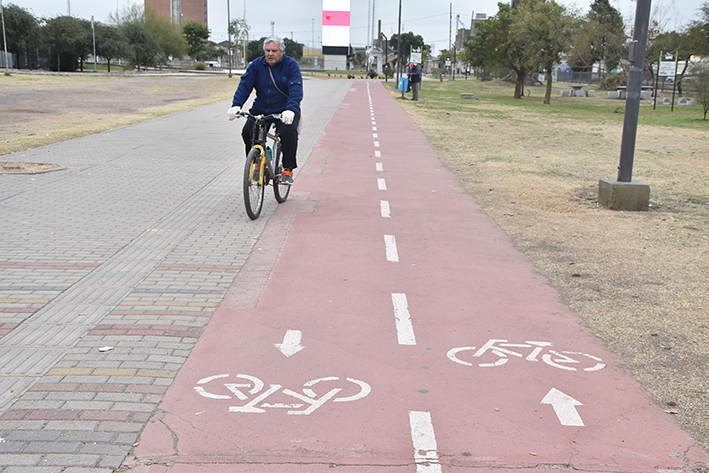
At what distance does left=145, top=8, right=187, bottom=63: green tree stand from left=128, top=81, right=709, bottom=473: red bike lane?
4258 inches

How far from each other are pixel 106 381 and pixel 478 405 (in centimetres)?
209

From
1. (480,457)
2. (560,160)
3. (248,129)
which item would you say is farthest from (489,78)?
(480,457)

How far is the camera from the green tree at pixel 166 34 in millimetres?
106438

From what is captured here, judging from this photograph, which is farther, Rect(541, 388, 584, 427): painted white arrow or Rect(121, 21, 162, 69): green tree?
Rect(121, 21, 162, 69): green tree

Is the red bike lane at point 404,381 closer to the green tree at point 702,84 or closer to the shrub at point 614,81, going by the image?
Answer: the green tree at point 702,84

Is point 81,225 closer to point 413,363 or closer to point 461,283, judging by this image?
point 461,283

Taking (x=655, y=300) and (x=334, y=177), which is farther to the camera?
(x=334, y=177)

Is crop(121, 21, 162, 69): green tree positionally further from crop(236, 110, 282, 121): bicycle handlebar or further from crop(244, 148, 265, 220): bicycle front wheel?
crop(244, 148, 265, 220): bicycle front wheel

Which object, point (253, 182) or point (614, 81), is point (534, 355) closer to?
point (253, 182)

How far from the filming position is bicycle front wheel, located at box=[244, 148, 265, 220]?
7453mm

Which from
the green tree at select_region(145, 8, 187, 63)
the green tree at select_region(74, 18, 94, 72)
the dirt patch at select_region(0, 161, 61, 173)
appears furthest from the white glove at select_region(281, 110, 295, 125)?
the green tree at select_region(145, 8, 187, 63)

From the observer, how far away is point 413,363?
4133 millimetres

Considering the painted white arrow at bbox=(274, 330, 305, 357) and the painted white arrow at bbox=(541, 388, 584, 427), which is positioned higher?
the painted white arrow at bbox=(274, 330, 305, 357)

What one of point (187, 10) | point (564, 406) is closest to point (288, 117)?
point (564, 406)
